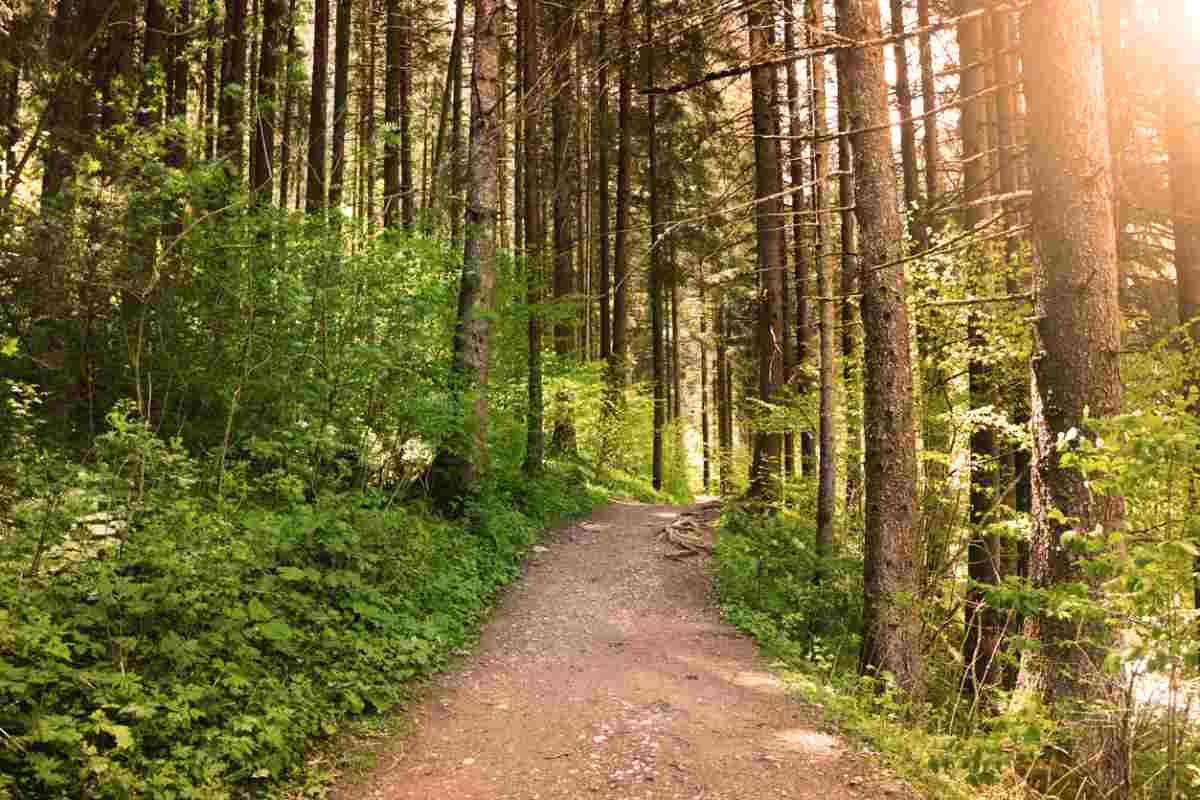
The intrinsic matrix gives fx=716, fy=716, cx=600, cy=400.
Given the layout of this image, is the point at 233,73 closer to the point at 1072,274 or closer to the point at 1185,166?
the point at 1072,274

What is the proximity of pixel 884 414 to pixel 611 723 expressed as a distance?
11.2 feet

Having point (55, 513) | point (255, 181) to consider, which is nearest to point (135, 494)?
point (55, 513)

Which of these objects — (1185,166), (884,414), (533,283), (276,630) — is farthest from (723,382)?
(276,630)

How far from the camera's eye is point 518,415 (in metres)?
12.7

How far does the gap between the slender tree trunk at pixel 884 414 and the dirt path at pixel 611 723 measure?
117cm

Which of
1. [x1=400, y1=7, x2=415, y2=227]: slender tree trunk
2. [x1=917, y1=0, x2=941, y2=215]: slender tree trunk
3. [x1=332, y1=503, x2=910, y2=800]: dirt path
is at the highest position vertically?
[x1=400, y1=7, x2=415, y2=227]: slender tree trunk

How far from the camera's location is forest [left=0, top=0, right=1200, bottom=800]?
3688mm

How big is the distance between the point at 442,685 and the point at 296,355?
3382mm

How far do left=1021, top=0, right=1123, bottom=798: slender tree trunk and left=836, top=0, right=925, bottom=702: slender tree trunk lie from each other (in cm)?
181

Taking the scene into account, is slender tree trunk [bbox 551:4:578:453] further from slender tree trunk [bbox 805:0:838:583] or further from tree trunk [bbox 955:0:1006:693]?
tree trunk [bbox 955:0:1006:693]

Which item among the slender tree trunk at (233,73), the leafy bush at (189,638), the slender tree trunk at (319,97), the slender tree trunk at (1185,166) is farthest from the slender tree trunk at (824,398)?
the slender tree trunk at (319,97)

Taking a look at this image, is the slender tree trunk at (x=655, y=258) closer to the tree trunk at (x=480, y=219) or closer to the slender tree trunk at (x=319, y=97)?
the tree trunk at (x=480, y=219)

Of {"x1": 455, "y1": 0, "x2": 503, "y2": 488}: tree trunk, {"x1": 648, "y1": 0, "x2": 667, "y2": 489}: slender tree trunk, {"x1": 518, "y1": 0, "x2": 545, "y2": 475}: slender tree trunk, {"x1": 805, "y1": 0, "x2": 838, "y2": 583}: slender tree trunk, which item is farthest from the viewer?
{"x1": 648, "y1": 0, "x2": 667, "y2": 489}: slender tree trunk

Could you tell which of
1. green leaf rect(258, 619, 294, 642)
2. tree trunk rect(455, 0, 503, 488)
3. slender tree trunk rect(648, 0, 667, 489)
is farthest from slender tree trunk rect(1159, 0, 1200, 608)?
green leaf rect(258, 619, 294, 642)
